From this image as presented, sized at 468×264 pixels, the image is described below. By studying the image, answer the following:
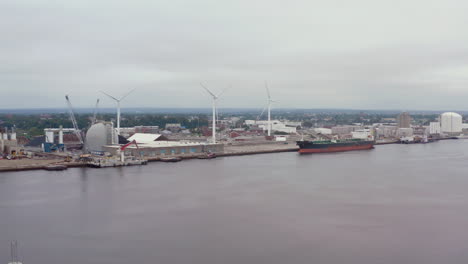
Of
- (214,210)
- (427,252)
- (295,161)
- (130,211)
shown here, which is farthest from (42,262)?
(295,161)

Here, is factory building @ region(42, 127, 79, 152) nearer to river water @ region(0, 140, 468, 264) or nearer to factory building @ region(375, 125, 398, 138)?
river water @ region(0, 140, 468, 264)

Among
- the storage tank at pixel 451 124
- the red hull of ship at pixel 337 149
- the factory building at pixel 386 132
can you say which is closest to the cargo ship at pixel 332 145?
the red hull of ship at pixel 337 149

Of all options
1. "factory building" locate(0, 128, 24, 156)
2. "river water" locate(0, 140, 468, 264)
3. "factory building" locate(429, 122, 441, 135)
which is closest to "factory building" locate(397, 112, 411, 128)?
"factory building" locate(429, 122, 441, 135)

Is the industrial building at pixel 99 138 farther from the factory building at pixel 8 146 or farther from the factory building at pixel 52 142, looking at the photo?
the factory building at pixel 8 146

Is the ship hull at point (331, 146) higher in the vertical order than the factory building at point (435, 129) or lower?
lower

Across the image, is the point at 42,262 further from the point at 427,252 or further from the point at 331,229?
the point at 427,252

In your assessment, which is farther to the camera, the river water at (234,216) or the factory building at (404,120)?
the factory building at (404,120)
